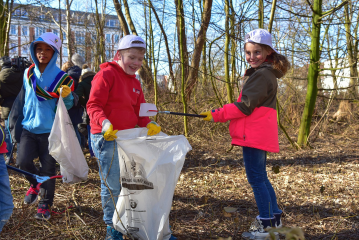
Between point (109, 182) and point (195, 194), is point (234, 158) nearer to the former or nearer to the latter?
point (195, 194)

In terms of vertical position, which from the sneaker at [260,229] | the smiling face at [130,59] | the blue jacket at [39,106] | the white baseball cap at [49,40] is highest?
the white baseball cap at [49,40]

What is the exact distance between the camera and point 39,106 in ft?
8.86

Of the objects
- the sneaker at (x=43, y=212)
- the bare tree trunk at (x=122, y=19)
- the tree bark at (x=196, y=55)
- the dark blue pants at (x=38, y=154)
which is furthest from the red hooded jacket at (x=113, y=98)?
the bare tree trunk at (x=122, y=19)

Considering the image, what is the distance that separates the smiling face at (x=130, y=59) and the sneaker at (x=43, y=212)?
4.81 feet

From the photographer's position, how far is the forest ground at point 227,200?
250 centimetres

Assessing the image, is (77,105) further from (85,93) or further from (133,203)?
(133,203)

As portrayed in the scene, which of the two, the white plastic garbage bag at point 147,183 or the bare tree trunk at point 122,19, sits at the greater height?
the bare tree trunk at point 122,19

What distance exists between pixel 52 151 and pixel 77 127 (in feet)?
6.44

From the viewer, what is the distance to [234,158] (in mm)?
4984

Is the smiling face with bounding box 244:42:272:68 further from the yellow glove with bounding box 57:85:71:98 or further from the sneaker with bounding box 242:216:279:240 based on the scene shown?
the yellow glove with bounding box 57:85:71:98

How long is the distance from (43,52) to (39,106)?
0.46 metres

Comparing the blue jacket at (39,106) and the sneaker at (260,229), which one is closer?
the sneaker at (260,229)

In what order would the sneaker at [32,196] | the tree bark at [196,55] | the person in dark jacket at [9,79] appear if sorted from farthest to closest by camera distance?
the tree bark at [196,55] < the person in dark jacket at [9,79] < the sneaker at [32,196]

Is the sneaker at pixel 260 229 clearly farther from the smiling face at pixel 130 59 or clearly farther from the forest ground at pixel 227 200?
the smiling face at pixel 130 59
